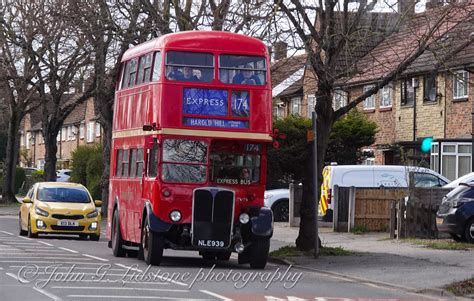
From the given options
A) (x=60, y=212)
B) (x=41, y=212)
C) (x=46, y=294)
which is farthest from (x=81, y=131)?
(x=46, y=294)

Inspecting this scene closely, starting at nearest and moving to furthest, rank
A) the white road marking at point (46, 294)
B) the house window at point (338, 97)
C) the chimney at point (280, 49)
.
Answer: the white road marking at point (46, 294) → the chimney at point (280, 49) → the house window at point (338, 97)

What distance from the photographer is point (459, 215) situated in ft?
85.6

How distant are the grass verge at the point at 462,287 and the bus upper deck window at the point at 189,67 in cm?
655

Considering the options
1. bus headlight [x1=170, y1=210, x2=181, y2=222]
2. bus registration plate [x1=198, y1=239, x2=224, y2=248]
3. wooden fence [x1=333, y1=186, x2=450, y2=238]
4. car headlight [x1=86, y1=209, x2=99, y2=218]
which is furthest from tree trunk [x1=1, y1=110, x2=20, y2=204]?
bus registration plate [x1=198, y1=239, x2=224, y2=248]

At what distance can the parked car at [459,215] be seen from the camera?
26.1 metres

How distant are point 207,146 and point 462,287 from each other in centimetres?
621

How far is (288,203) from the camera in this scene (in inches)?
1575

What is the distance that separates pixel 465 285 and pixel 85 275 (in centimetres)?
621

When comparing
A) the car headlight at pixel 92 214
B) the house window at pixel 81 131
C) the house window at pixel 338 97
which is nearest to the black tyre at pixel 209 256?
the house window at pixel 338 97

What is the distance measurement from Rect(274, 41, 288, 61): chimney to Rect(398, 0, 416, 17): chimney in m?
2.54

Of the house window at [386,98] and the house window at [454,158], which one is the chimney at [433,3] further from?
the house window at [386,98]

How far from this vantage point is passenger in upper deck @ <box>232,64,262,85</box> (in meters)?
21.4

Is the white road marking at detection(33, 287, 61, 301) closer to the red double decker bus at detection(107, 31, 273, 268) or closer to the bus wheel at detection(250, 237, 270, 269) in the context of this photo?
the red double decker bus at detection(107, 31, 273, 268)

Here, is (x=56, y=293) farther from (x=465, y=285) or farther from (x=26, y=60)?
(x=26, y=60)
